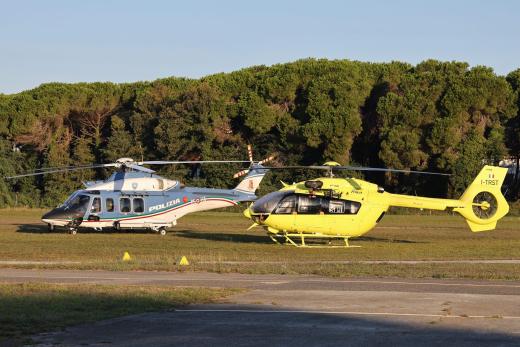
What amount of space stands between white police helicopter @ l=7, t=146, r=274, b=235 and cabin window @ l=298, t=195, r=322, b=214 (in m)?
7.14

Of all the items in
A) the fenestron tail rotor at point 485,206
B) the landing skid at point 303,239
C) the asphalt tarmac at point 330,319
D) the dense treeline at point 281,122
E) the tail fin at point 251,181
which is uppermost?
the dense treeline at point 281,122

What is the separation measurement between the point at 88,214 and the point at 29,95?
3935 centimetres

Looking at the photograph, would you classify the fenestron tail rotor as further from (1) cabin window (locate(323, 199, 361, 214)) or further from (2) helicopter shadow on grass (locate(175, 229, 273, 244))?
(2) helicopter shadow on grass (locate(175, 229, 273, 244))

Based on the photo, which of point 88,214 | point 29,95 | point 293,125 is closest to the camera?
point 88,214

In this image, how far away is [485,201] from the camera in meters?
36.3

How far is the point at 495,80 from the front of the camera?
219 feet

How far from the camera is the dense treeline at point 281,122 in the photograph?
218ft

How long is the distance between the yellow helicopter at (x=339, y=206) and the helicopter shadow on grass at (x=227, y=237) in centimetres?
310

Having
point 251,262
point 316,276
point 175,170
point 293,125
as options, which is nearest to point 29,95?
point 175,170

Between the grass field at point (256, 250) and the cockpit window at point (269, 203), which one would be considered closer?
the grass field at point (256, 250)

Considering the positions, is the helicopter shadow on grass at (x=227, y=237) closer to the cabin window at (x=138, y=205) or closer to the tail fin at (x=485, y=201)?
the cabin window at (x=138, y=205)

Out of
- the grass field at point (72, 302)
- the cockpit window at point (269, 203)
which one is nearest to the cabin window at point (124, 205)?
the cockpit window at point (269, 203)

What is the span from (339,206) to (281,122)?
121ft

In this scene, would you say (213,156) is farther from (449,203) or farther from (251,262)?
(251,262)
